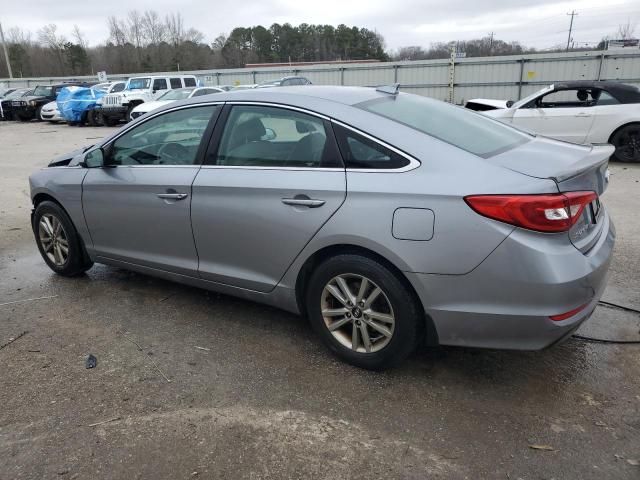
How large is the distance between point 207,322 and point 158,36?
295 feet

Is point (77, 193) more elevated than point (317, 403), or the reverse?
point (77, 193)

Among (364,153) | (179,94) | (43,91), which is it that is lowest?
(43,91)

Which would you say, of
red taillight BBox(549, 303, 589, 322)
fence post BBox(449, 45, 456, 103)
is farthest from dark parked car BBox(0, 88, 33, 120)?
red taillight BBox(549, 303, 589, 322)

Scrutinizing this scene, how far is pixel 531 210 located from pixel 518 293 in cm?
40

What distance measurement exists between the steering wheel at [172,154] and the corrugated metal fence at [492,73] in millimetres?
20446

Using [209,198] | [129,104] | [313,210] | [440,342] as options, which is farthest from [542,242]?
[129,104]

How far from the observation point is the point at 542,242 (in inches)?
97.0

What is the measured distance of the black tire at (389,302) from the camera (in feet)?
9.10

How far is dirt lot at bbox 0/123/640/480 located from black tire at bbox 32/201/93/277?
0.62 m

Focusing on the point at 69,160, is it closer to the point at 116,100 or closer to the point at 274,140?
the point at 274,140

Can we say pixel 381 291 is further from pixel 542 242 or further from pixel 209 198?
pixel 209 198

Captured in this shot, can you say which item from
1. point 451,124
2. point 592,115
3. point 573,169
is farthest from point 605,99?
point 573,169

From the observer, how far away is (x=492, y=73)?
22.5m

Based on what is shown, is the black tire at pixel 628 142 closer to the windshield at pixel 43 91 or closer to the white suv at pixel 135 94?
the white suv at pixel 135 94
